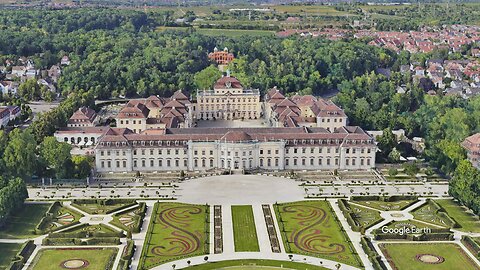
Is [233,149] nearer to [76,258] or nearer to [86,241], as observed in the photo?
[86,241]

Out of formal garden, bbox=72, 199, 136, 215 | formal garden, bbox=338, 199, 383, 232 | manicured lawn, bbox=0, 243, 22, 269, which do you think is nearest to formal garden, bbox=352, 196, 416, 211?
formal garden, bbox=338, 199, 383, 232

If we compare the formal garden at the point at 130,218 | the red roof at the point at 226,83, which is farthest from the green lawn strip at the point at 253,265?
the red roof at the point at 226,83

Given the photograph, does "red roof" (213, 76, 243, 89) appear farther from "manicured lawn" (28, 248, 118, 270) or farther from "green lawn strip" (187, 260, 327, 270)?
"green lawn strip" (187, 260, 327, 270)

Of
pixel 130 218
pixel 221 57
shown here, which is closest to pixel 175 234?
pixel 130 218

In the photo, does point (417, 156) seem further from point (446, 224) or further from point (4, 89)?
point (4, 89)

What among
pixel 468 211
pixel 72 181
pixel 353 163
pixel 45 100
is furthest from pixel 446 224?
pixel 45 100
